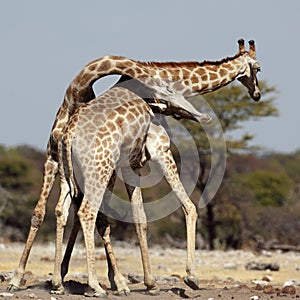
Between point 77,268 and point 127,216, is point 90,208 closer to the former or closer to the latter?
point 127,216

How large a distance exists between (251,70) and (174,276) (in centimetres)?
347

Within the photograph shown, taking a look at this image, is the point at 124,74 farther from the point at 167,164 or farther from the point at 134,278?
the point at 134,278

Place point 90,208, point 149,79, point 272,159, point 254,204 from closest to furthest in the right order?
1. point 90,208
2. point 149,79
3. point 254,204
4. point 272,159

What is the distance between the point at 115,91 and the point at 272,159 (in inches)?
2026

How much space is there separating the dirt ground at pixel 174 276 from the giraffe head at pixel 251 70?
94.2 inches

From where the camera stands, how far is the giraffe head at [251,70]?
9.75m

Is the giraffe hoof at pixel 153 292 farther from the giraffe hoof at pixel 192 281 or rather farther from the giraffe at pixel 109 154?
the giraffe hoof at pixel 192 281

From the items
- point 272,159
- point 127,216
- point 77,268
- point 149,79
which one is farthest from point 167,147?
point 272,159

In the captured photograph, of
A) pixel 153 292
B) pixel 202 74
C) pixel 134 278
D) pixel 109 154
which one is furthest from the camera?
pixel 134 278

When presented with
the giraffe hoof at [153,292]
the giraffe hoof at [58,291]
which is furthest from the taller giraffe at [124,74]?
the giraffe hoof at [153,292]

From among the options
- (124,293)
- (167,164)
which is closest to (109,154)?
(167,164)

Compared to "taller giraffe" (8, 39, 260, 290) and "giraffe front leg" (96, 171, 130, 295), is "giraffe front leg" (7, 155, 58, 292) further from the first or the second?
"giraffe front leg" (96, 171, 130, 295)

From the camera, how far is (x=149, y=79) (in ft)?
29.2

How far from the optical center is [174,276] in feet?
38.2
